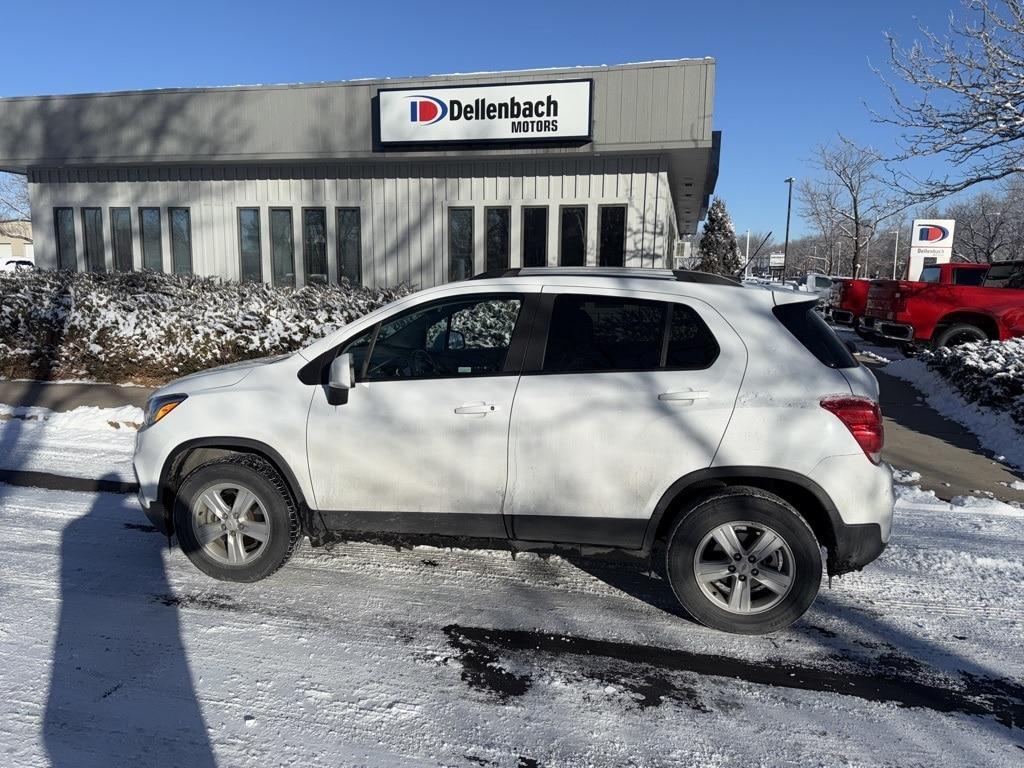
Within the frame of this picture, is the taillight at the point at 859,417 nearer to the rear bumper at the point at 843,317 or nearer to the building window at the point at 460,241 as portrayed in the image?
the building window at the point at 460,241

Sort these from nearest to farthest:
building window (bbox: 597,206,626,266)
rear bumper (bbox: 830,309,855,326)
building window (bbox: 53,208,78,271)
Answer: building window (bbox: 597,206,626,266), building window (bbox: 53,208,78,271), rear bumper (bbox: 830,309,855,326)

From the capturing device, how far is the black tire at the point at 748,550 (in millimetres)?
3418

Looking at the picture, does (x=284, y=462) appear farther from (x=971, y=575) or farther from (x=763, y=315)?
(x=971, y=575)

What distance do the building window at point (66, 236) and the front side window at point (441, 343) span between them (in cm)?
1621

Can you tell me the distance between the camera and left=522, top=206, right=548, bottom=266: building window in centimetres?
1424

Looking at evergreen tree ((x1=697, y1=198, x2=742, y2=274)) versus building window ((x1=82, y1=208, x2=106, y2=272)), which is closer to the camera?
building window ((x1=82, y1=208, x2=106, y2=272))

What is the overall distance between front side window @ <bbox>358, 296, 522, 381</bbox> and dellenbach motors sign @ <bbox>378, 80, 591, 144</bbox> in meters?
9.44

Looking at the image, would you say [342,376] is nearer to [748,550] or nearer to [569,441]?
[569,441]

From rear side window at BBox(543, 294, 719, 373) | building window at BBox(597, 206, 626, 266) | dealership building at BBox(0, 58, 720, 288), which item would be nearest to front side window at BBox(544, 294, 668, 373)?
rear side window at BBox(543, 294, 719, 373)

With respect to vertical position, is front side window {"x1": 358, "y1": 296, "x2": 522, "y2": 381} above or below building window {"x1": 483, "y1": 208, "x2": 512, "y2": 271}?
below

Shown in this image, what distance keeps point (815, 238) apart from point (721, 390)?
107758 millimetres

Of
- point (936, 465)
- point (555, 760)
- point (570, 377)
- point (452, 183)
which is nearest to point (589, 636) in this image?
point (555, 760)

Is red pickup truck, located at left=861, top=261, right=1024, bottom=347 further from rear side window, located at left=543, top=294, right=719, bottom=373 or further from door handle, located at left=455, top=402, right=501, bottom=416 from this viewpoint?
door handle, located at left=455, top=402, right=501, bottom=416

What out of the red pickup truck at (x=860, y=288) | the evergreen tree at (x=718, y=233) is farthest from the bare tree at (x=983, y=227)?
the red pickup truck at (x=860, y=288)
